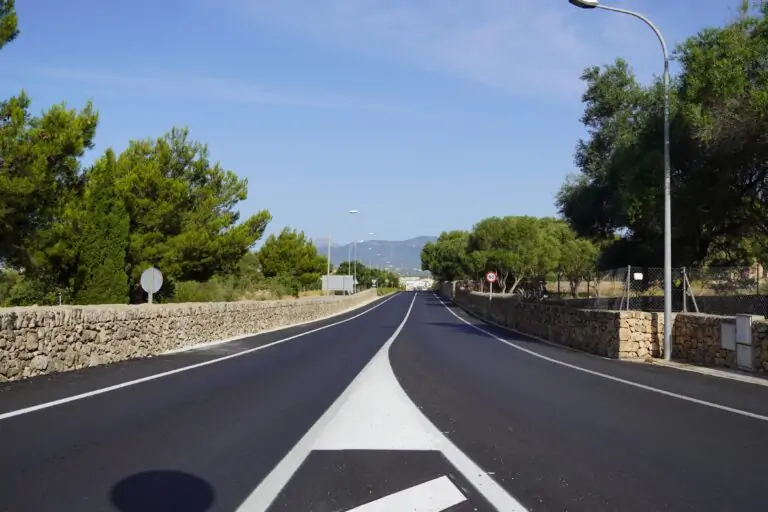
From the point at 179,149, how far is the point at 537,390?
105 ft

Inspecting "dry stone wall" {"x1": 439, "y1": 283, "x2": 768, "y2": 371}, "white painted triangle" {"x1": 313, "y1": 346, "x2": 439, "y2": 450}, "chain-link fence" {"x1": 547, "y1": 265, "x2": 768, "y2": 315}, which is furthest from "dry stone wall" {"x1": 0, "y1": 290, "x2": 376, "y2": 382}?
"chain-link fence" {"x1": 547, "y1": 265, "x2": 768, "y2": 315}

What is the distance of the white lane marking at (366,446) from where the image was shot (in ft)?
18.9

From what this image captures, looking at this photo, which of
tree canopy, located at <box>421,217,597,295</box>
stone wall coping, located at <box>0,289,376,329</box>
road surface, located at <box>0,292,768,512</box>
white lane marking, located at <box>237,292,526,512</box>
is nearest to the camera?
white lane marking, located at <box>237,292,526,512</box>

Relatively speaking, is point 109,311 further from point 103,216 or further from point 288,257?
point 288,257

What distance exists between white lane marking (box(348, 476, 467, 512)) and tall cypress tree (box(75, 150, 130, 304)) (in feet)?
84.0

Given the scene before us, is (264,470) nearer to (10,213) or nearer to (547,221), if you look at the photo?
(10,213)

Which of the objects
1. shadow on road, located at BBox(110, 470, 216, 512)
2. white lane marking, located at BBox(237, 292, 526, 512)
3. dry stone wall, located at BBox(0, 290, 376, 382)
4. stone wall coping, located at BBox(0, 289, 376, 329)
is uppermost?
stone wall coping, located at BBox(0, 289, 376, 329)

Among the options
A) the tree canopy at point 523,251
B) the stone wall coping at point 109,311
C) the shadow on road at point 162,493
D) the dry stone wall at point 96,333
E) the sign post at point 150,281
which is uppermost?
the tree canopy at point 523,251

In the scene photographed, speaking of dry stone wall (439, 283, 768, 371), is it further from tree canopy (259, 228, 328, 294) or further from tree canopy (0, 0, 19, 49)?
tree canopy (259, 228, 328, 294)

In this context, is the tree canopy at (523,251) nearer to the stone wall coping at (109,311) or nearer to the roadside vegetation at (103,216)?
the roadside vegetation at (103,216)

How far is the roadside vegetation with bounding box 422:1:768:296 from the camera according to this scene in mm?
20625

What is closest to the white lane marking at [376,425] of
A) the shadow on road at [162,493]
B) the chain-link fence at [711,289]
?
the shadow on road at [162,493]

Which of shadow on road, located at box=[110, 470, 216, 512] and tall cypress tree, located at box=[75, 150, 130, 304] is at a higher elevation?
tall cypress tree, located at box=[75, 150, 130, 304]

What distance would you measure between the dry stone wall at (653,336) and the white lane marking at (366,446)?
8.62m
